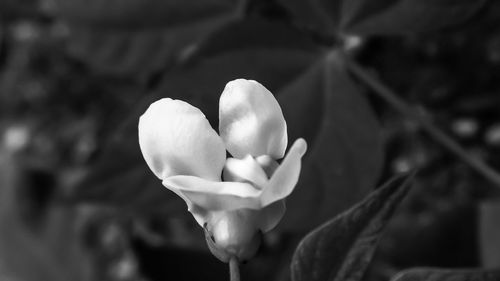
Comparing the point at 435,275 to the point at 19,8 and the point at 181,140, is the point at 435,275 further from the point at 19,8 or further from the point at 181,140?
the point at 19,8

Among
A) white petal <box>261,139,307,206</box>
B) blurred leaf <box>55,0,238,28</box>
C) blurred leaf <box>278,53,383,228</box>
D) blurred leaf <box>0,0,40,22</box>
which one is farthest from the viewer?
blurred leaf <box>0,0,40,22</box>

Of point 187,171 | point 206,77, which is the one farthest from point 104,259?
point 187,171

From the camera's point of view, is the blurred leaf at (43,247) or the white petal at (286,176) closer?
the white petal at (286,176)

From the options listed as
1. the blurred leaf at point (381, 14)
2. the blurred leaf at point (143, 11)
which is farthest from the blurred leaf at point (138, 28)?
the blurred leaf at point (381, 14)

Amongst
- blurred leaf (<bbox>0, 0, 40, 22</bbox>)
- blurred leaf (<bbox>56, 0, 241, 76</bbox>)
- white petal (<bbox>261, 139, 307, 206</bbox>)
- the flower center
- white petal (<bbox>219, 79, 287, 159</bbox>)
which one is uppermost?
blurred leaf (<bbox>0, 0, 40, 22</bbox>)

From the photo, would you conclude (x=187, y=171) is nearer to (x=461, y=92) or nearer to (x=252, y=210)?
(x=252, y=210)

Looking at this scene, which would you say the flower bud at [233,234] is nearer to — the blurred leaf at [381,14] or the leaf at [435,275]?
the leaf at [435,275]

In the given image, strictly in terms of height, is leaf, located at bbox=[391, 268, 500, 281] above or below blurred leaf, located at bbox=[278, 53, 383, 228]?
below

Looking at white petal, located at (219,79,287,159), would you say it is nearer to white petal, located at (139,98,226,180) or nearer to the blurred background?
white petal, located at (139,98,226,180)

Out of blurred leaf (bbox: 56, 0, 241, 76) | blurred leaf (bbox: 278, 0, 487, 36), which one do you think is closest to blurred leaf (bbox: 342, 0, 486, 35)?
blurred leaf (bbox: 278, 0, 487, 36)
